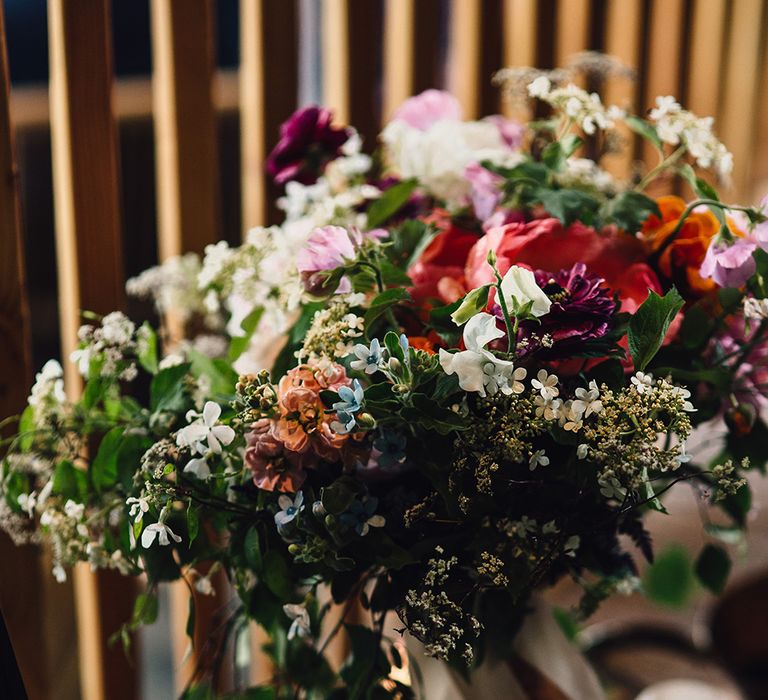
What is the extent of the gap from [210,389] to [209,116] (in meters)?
0.49

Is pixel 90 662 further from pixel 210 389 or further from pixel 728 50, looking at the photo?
pixel 728 50

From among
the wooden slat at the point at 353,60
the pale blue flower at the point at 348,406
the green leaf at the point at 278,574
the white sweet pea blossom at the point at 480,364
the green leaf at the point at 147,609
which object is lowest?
the green leaf at the point at 147,609

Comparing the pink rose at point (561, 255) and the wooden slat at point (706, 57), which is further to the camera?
the wooden slat at point (706, 57)

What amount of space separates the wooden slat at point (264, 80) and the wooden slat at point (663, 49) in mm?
716

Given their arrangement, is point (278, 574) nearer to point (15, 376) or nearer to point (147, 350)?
point (147, 350)

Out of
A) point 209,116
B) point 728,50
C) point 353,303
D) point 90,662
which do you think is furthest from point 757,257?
point 728,50

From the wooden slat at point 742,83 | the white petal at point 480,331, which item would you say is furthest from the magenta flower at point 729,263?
the wooden slat at point 742,83

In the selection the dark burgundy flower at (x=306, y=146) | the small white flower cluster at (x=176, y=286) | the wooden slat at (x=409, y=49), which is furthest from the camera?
the wooden slat at (x=409, y=49)

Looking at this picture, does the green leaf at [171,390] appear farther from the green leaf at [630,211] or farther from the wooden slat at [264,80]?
the wooden slat at [264,80]

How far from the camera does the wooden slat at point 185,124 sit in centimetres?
104

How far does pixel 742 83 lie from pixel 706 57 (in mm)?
120

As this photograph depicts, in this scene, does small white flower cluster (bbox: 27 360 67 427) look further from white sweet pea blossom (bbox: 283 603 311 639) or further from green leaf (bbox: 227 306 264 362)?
white sweet pea blossom (bbox: 283 603 311 639)

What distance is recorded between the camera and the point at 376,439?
0.58 m

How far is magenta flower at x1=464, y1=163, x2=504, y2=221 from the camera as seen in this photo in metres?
0.79
